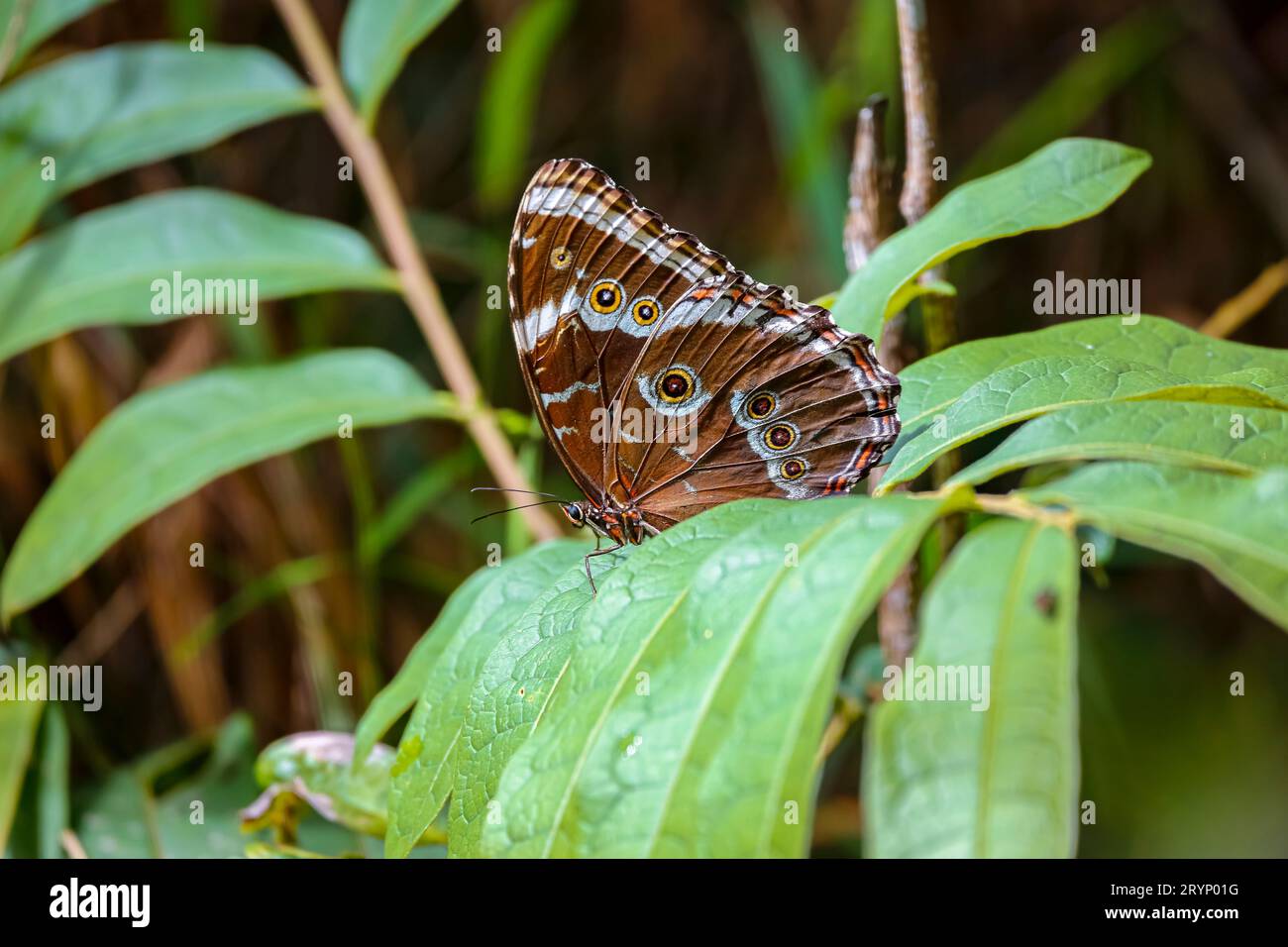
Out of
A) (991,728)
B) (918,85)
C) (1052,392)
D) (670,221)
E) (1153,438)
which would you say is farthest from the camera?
(670,221)

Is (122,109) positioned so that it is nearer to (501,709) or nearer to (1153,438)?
(501,709)

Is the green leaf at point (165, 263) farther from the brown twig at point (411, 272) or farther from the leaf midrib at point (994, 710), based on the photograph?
the leaf midrib at point (994, 710)

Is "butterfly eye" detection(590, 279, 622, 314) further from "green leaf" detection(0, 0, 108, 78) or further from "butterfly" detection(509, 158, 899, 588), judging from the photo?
"green leaf" detection(0, 0, 108, 78)

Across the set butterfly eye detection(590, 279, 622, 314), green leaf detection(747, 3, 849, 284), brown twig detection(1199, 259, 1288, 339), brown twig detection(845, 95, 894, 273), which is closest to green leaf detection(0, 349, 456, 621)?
butterfly eye detection(590, 279, 622, 314)

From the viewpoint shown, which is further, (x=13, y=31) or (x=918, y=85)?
(x=13, y=31)

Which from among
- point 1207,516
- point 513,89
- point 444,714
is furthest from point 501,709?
point 513,89

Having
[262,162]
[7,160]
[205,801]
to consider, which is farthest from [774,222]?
[205,801]
